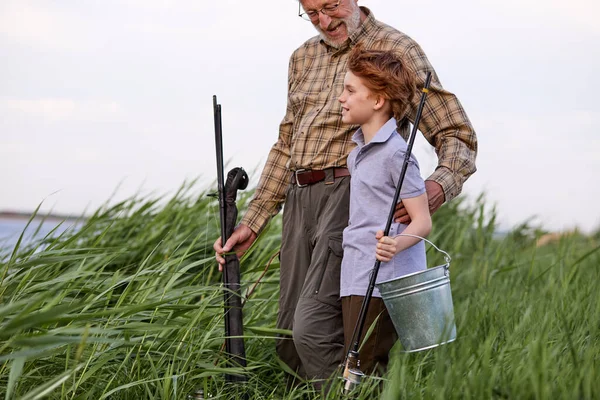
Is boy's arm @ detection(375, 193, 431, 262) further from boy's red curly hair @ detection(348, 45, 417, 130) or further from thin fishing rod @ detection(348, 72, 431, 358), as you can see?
boy's red curly hair @ detection(348, 45, 417, 130)

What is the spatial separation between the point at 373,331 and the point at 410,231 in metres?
0.42

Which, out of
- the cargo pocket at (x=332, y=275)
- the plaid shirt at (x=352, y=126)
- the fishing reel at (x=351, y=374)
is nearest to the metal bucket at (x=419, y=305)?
the fishing reel at (x=351, y=374)

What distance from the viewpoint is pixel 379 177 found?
315 cm

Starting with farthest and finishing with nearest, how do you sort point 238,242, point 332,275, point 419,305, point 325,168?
Answer: point 238,242
point 325,168
point 332,275
point 419,305

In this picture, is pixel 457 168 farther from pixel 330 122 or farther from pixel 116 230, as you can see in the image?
pixel 116 230

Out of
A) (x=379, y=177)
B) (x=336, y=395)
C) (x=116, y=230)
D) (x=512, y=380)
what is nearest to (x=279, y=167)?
(x=379, y=177)

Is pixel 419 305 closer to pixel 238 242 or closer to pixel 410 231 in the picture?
pixel 410 231

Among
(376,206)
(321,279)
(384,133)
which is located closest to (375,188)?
(376,206)

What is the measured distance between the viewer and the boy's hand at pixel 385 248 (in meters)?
2.96


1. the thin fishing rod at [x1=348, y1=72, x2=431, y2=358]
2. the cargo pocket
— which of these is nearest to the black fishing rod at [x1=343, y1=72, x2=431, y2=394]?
the thin fishing rod at [x1=348, y1=72, x2=431, y2=358]

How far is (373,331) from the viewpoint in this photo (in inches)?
125

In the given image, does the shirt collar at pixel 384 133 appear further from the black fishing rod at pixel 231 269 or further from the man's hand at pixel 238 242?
the man's hand at pixel 238 242

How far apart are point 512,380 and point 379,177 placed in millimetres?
891

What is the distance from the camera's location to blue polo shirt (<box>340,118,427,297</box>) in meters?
3.11
